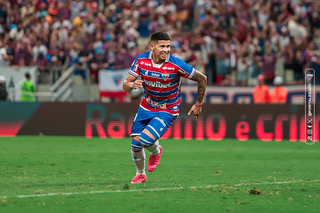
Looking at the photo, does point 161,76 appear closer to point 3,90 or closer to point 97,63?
point 3,90

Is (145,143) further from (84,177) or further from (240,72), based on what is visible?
(240,72)

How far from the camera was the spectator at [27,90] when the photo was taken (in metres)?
21.1

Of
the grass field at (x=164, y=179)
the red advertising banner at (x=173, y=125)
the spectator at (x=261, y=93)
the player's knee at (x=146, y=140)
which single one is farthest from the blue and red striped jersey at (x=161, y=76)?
the spectator at (x=261, y=93)

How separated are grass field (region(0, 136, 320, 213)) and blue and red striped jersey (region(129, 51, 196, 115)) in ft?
4.35

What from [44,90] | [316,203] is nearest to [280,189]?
[316,203]

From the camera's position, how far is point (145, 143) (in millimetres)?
8523

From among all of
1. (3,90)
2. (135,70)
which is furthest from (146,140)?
(3,90)

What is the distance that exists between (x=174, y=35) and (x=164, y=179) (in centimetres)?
→ 1476

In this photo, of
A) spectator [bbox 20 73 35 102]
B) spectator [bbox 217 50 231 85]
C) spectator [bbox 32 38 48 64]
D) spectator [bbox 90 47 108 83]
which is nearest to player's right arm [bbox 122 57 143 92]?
spectator [bbox 217 50 231 85]

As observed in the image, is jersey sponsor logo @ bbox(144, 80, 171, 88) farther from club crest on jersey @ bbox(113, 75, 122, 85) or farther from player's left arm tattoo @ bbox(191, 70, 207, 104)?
club crest on jersey @ bbox(113, 75, 122, 85)

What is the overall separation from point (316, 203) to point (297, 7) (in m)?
17.8

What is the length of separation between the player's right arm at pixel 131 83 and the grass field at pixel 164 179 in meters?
1.53

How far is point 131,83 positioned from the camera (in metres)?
8.34

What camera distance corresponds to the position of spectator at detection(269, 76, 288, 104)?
19531 mm
